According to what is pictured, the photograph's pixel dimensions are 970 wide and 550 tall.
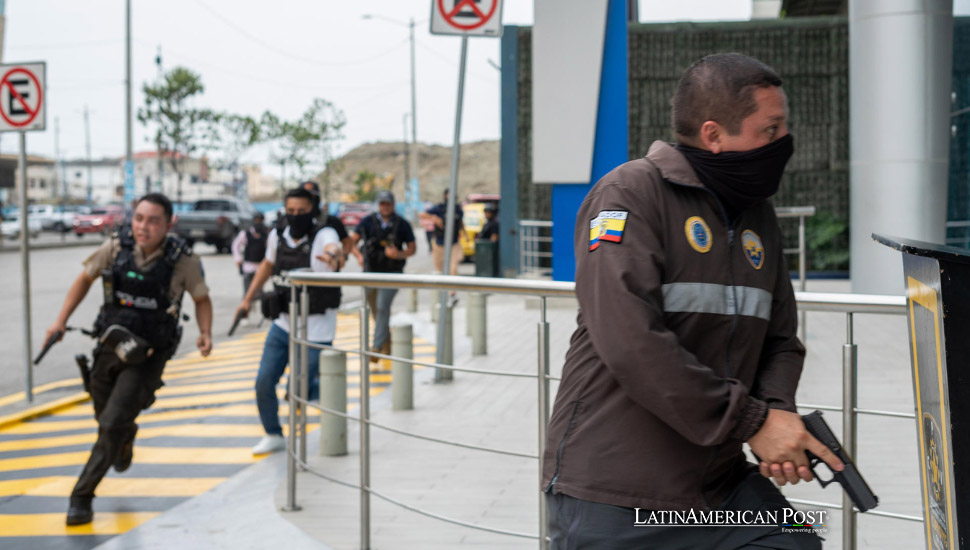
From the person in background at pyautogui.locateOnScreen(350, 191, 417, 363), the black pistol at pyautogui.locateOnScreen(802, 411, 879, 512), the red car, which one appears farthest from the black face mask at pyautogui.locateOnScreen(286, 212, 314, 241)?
the red car

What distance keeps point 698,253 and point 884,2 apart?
9129 mm

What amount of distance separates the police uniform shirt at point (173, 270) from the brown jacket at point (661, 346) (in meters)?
4.08

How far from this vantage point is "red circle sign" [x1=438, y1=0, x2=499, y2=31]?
7923mm

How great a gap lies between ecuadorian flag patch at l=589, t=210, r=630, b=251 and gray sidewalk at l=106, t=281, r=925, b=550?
2.65m

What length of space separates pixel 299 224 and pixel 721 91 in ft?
18.7

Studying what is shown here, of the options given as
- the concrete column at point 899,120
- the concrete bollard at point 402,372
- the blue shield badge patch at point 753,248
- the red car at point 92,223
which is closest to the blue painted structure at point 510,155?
the concrete column at point 899,120

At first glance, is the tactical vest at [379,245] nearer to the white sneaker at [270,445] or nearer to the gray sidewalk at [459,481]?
the gray sidewalk at [459,481]

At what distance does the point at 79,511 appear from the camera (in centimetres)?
548

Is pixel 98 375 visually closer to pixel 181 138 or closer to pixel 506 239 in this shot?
pixel 506 239

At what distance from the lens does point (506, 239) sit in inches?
890

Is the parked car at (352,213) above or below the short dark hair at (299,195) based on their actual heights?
above

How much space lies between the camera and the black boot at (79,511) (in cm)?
545

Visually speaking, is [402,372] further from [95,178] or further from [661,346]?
[95,178]

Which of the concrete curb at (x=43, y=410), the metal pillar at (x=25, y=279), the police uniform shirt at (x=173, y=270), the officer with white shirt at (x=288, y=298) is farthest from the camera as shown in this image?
the metal pillar at (x=25, y=279)
